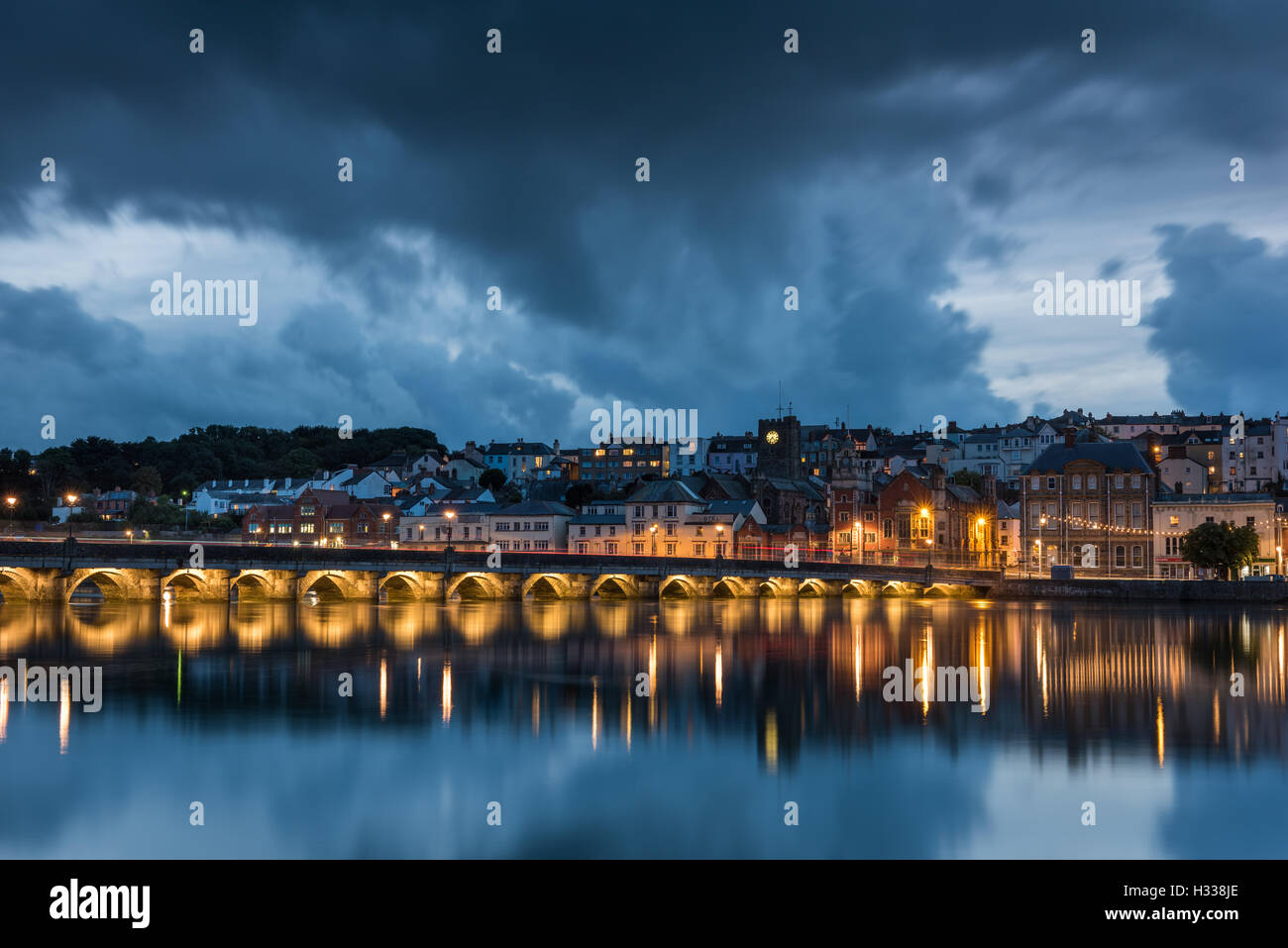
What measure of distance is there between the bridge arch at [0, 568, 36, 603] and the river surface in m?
8.04

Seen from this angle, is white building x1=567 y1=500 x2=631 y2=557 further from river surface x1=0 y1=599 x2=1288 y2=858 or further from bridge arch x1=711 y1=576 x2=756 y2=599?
river surface x1=0 y1=599 x2=1288 y2=858

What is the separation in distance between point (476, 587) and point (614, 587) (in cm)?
1068

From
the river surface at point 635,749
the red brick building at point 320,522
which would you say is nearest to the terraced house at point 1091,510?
the river surface at point 635,749

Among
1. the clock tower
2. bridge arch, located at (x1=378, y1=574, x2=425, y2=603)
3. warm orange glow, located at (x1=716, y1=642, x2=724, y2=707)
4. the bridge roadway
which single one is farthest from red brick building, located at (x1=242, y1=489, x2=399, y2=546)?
warm orange glow, located at (x1=716, y1=642, x2=724, y2=707)

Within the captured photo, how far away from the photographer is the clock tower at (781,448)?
134375mm

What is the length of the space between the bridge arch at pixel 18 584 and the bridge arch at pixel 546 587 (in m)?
28.9

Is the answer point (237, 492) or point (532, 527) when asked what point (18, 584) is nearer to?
point (532, 527)

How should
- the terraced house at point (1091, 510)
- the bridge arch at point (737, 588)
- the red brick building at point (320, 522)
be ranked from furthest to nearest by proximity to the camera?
the red brick building at point (320, 522) → the terraced house at point (1091, 510) → the bridge arch at point (737, 588)

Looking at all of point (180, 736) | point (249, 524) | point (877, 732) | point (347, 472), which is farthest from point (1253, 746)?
point (347, 472)

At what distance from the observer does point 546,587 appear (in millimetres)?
80750

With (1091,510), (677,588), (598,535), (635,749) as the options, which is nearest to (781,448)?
(598,535)

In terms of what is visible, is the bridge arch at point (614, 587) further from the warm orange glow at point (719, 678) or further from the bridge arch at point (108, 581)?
the bridge arch at point (108, 581)
